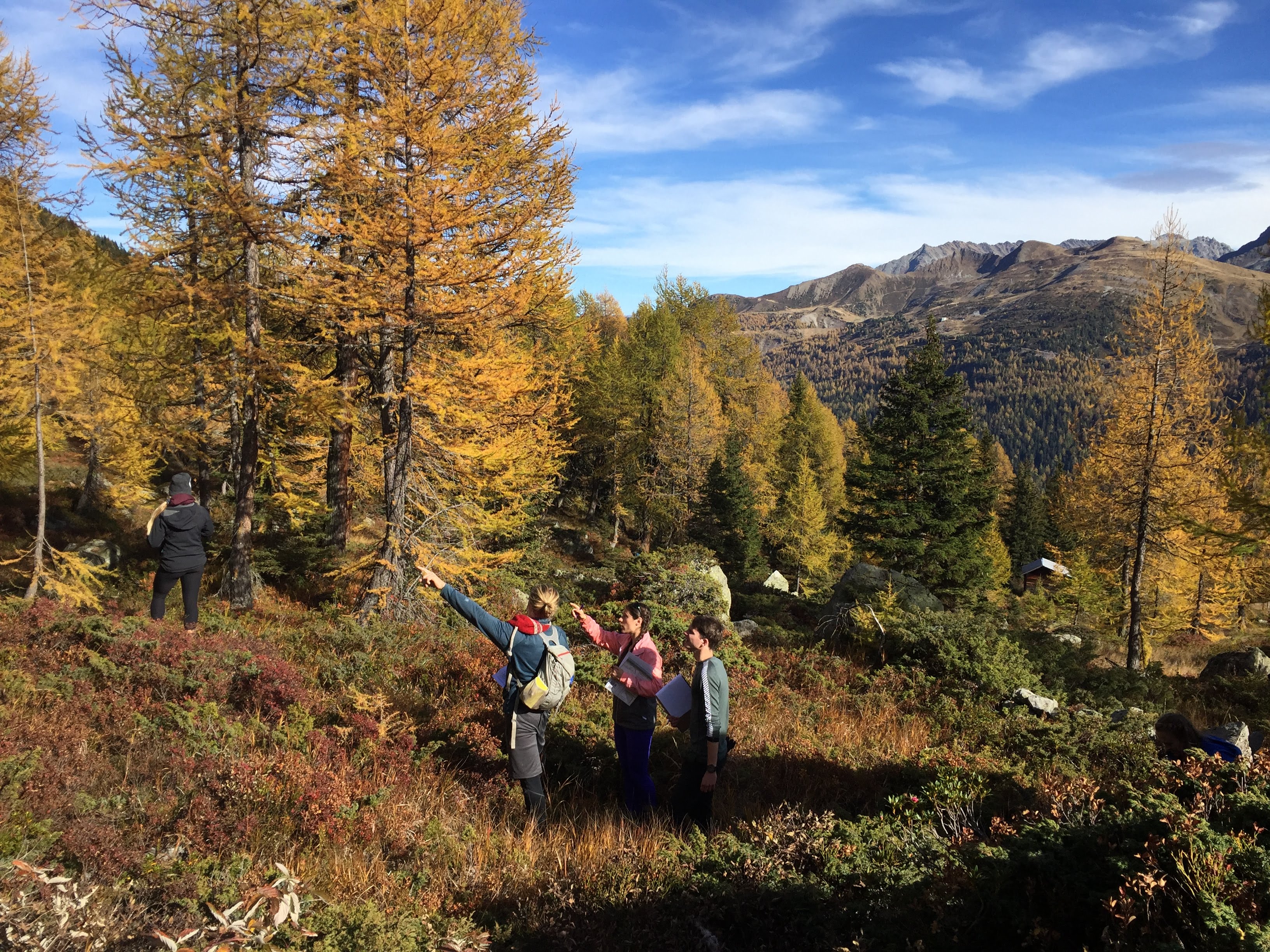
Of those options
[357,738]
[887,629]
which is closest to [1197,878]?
[357,738]

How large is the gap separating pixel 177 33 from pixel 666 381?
2273 centimetres

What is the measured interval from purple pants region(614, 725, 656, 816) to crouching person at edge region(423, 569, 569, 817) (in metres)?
0.66

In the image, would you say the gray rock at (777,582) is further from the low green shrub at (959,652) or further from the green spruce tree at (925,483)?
the low green shrub at (959,652)

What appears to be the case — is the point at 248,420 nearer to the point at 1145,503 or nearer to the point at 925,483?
the point at 925,483

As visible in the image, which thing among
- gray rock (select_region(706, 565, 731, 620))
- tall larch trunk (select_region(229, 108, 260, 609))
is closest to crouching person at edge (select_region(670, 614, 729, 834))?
gray rock (select_region(706, 565, 731, 620))

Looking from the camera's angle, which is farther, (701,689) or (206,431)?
(206,431)

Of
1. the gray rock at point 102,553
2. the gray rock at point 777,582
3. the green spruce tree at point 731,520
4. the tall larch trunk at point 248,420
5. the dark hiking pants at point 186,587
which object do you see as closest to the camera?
the dark hiking pants at point 186,587

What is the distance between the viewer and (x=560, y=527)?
31.7m

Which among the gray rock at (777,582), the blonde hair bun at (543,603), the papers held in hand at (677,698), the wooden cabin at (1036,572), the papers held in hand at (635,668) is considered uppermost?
the blonde hair bun at (543,603)

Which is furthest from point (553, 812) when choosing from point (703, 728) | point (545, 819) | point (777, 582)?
point (777, 582)

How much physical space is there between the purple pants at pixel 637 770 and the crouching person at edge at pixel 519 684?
66 centimetres

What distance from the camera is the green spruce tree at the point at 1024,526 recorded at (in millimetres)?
53438

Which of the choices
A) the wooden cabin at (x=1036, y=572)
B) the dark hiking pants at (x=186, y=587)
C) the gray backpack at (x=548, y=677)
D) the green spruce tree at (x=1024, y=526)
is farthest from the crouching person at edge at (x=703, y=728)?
the green spruce tree at (x=1024, y=526)

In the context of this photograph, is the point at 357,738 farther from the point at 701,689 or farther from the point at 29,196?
the point at 29,196
